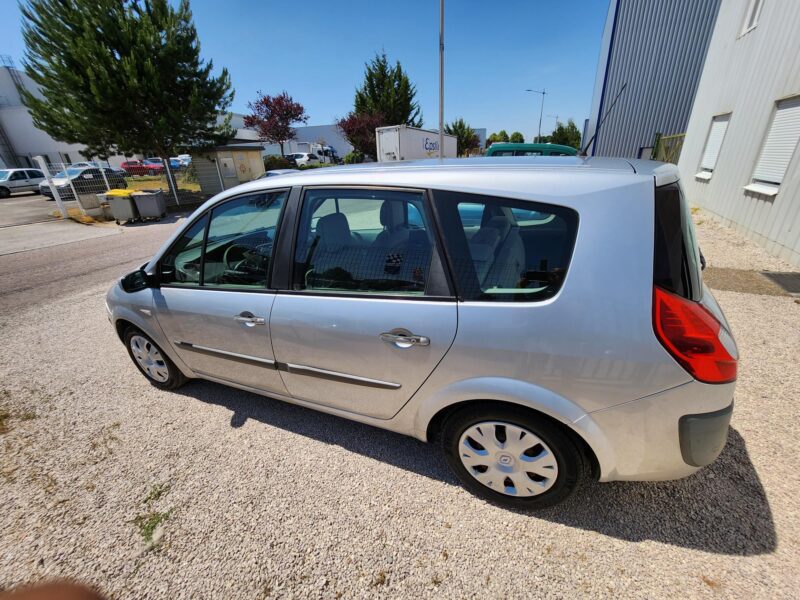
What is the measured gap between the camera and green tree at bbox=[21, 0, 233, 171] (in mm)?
12469

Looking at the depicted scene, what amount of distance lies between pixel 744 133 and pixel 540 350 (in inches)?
355

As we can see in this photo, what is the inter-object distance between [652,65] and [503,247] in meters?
21.1

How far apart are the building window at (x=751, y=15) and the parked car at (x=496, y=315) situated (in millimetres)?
9848

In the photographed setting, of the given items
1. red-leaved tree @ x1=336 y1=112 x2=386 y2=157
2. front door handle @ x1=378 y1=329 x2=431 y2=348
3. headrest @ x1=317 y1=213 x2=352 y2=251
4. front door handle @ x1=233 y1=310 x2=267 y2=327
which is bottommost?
front door handle @ x1=233 y1=310 x2=267 y2=327

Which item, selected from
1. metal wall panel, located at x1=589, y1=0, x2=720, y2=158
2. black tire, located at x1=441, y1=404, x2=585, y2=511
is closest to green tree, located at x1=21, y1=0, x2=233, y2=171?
black tire, located at x1=441, y1=404, x2=585, y2=511

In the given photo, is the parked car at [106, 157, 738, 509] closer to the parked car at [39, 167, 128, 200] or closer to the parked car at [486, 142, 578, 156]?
the parked car at [486, 142, 578, 156]

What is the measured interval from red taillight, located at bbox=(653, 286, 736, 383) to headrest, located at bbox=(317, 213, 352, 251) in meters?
1.51

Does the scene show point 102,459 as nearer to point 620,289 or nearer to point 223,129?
point 620,289

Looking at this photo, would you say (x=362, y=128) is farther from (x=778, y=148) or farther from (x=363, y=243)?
(x=363, y=243)

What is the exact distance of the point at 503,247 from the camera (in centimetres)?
172

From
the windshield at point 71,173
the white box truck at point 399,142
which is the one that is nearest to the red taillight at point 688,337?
the white box truck at point 399,142

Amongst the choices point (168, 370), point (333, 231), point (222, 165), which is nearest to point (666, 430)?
point (333, 231)

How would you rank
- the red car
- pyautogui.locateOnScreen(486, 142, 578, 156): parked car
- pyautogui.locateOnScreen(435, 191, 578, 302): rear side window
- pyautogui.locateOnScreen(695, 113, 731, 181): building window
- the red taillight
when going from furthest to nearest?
the red car < pyautogui.locateOnScreen(695, 113, 731, 181): building window < pyautogui.locateOnScreen(486, 142, 578, 156): parked car < pyautogui.locateOnScreen(435, 191, 578, 302): rear side window < the red taillight

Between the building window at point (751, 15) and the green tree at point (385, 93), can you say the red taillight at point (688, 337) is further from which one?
the green tree at point (385, 93)
